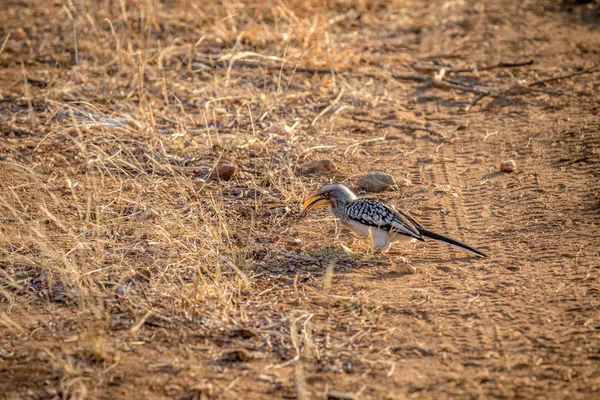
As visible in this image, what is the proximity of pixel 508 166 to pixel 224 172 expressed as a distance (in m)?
2.20

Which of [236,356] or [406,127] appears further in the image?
[406,127]

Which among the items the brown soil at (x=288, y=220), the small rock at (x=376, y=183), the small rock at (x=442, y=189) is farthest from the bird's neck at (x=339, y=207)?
the small rock at (x=442, y=189)

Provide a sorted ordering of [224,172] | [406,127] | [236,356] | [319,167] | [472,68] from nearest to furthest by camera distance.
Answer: [236,356], [224,172], [319,167], [406,127], [472,68]

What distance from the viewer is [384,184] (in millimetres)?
5656

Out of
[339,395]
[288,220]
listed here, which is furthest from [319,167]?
[339,395]

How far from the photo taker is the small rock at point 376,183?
5641mm

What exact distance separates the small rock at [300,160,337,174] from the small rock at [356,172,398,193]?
36 centimetres

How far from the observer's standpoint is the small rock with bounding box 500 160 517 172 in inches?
232

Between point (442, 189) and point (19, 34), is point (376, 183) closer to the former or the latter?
point (442, 189)

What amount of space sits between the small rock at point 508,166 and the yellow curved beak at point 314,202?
5.53 ft

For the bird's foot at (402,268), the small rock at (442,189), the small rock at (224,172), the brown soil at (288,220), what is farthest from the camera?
the small rock at (224,172)

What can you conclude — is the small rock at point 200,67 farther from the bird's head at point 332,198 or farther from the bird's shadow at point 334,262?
the bird's shadow at point 334,262

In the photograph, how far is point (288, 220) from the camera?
17.2ft

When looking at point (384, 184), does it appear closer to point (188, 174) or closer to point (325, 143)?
point (325, 143)
